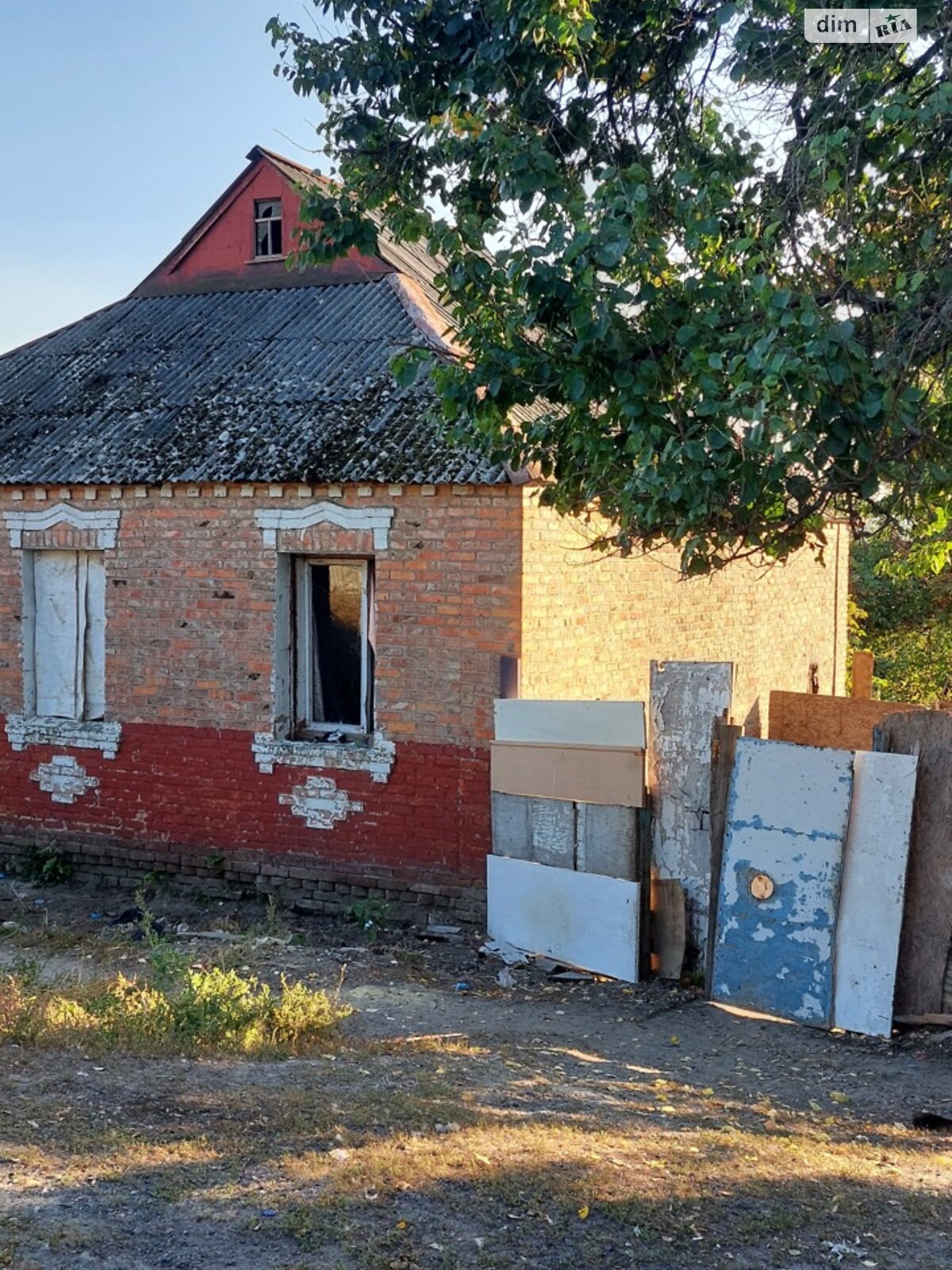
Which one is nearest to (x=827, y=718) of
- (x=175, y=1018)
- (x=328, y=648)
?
(x=328, y=648)

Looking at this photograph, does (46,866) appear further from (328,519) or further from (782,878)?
(782,878)

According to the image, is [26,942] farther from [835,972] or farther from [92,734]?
[835,972]

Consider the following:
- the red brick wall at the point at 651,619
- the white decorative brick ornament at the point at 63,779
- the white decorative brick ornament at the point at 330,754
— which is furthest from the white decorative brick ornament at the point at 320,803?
the white decorative brick ornament at the point at 63,779

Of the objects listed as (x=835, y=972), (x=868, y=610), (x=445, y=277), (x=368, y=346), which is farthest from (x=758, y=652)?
(x=868, y=610)

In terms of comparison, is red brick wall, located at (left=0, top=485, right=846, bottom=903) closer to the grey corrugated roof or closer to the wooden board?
the grey corrugated roof

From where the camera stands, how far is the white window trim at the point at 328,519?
30.7 feet

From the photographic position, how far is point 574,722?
833 centimetres

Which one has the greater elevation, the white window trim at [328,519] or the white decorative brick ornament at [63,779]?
the white window trim at [328,519]

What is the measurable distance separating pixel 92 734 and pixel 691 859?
17.5ft

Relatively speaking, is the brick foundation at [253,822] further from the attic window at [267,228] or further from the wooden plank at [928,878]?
the attic window at [267,228]

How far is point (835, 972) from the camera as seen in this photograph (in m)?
7.27

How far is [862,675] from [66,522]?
8.24m
